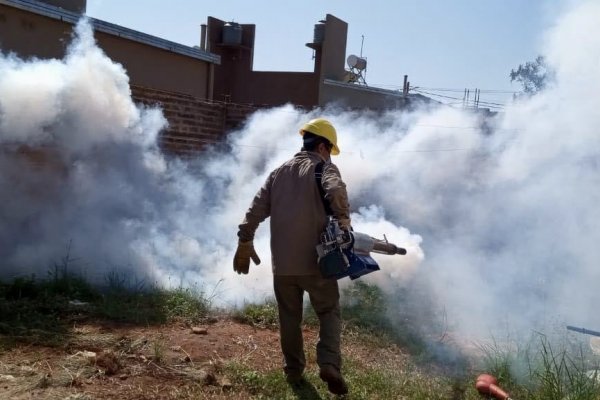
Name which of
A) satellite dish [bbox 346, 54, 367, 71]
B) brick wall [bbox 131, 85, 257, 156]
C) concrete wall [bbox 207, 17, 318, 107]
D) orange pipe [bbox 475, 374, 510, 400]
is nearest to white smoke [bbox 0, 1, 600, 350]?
brick wall [bbox 131, 85, 257, 156]

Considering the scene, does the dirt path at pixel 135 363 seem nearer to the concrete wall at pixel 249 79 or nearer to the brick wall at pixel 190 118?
the brick wall at pixel 190 118

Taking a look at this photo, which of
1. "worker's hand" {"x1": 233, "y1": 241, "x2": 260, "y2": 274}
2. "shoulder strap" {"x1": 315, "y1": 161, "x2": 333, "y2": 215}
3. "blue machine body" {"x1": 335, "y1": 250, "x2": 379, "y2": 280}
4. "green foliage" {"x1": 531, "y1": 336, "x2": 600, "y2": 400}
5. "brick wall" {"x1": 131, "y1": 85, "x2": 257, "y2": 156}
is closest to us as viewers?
"green foliage" {"x1": 531, "y1": 336, "x2": 600, "y2": 400}

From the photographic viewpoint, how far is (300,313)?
4445 mm

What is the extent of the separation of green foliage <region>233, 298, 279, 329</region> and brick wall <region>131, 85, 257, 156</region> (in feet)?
11.0

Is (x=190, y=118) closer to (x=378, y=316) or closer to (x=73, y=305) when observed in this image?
(x=73, y=305)

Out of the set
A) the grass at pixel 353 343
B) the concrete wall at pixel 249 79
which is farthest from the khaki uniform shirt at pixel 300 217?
the concrete wall at pixel 249 79

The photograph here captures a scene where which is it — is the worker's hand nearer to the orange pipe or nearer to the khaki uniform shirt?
the khaki uniform shirt

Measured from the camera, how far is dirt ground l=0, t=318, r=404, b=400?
401 centimetres

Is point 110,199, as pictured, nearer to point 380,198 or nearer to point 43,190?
point 43,190

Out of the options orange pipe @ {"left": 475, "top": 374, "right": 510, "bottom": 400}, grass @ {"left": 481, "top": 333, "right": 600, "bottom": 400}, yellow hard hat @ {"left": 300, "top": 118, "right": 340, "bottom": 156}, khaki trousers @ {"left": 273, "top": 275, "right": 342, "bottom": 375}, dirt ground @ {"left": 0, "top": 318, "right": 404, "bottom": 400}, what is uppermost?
yellow hard hat @ {"left": 300, "top": 118, "right": 340, "bottom": 156}

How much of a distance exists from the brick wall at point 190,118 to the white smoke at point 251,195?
0.22 meters

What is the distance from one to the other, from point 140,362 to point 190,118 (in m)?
5.10

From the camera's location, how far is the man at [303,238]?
4160 millimetres

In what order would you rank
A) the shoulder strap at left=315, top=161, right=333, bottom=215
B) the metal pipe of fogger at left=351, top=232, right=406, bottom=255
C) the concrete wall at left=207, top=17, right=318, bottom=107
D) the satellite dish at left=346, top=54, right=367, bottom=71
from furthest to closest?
1. the satellite dish at left=346, top=54, right=367, bottom=71
2. the concrete wall at left=207, top=17, right=318, bottom=107
3. the metal pipe of fogger at left=351, top=232, right=406, bottom=255
4. the shoulder strap at left=315, top=161, right=333, bottom=215
